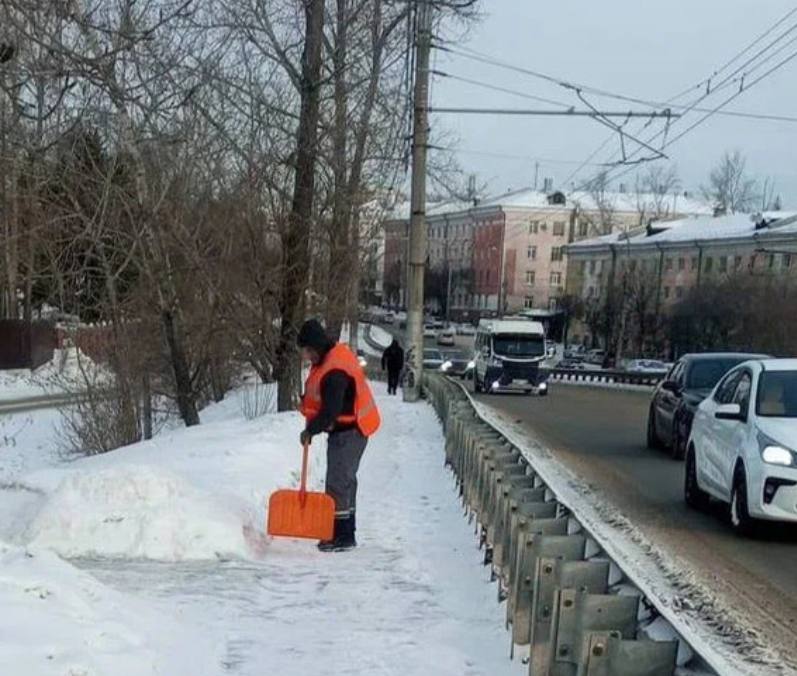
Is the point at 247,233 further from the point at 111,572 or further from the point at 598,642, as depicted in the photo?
the point at 598,642

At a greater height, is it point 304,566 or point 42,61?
point 42,61

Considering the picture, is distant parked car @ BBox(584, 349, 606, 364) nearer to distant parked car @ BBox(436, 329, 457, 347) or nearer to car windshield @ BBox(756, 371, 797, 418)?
distant parked car @ BBox(436, 329, 457, 347)

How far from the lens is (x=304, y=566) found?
25.6ft

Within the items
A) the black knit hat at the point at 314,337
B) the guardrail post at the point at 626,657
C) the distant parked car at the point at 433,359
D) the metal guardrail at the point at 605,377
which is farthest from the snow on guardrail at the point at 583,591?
the distant parked car at the point at 433,359

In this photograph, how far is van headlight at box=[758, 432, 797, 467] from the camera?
939 centimetres

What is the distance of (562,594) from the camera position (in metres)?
4.68

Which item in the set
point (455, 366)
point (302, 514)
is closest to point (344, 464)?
point (302, 514)

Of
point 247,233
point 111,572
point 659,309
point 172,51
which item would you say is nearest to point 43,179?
Answer: point 172,51

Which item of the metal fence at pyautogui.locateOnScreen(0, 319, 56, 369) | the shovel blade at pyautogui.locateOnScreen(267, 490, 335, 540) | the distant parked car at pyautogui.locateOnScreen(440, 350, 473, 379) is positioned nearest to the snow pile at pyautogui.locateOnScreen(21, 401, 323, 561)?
the shovel blade at pyautogui.locateOnScreen(267, 490, 335, 540)

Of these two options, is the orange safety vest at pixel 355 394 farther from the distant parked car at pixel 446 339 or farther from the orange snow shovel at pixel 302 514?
the distant parked car at pixel 446 339

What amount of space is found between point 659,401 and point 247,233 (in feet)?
26.3

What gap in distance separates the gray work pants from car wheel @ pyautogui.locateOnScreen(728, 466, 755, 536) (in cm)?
369

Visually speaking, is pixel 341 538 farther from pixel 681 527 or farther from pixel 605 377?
pixel 605 377

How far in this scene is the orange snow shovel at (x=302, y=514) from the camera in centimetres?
820
